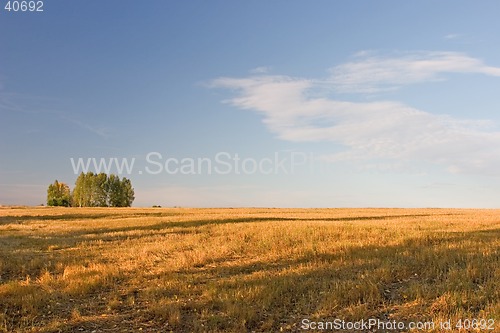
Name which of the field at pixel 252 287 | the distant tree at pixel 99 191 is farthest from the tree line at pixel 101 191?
the field at pixel 252 287

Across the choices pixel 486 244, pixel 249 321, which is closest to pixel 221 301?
pixel 249 321

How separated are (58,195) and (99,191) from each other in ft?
75.8

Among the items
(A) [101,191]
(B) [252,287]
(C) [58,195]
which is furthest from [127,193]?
(B) [252,287]

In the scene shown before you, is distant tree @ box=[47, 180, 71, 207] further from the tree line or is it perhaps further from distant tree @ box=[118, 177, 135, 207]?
distant tree @ box=[118, 177, 135, 207]

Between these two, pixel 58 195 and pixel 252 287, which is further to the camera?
pixel 58 195

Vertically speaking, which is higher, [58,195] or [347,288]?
[58,195]

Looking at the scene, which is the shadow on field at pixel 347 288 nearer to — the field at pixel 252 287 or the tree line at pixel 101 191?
the field at pixel 252 287

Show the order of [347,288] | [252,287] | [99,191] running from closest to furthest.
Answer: [347,288] → [252,287] → [99,191]

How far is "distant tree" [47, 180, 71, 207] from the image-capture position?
13225 centimetres

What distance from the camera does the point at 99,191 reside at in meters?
123

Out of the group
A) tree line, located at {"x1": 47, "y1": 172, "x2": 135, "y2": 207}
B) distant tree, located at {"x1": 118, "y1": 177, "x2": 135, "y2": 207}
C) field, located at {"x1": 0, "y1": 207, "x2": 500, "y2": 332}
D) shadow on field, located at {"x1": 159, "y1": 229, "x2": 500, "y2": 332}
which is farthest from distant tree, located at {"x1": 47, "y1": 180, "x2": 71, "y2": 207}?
shadow on field, located at {"x1": 159, "y1": 229, "x2": 500, "y2": 332}

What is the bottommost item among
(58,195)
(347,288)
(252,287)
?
(252,287)

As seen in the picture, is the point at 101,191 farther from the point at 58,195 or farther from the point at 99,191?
the point at 58,195

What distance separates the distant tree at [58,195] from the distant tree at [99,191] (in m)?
7.08
